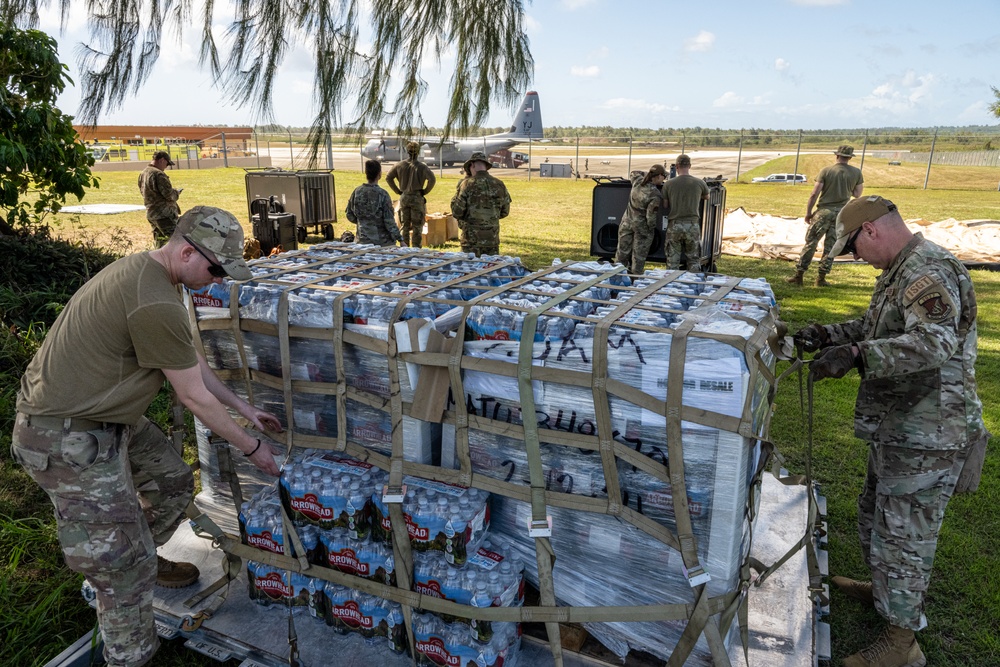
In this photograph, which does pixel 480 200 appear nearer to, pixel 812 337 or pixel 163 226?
pixel 163 226

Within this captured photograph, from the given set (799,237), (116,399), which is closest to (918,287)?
(116,399)

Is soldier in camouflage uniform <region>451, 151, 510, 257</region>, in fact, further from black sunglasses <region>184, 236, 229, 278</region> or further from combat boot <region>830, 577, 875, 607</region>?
black sunglasses <region>184, 236, 229, 278</region>

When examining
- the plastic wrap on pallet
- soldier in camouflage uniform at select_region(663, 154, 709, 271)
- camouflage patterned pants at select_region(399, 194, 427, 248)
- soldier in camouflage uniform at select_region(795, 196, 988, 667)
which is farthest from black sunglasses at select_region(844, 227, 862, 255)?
camouflage patterned pants at select_region(399, 194, 427, 248)

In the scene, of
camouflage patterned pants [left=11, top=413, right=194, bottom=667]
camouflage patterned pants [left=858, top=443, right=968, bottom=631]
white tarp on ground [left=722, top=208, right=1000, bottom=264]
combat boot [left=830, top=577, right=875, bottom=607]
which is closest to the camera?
camouflage patterned pants [left=11, top=413, right=194, bottom=667]

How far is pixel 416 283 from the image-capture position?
3.77 metres

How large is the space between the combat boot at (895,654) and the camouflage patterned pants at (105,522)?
3365 millimetres

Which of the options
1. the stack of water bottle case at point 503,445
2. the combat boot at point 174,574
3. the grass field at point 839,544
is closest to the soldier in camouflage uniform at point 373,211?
the grass field at point 839,544

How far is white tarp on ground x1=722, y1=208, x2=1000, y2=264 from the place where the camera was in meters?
12.8

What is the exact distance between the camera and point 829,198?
10.8 metres

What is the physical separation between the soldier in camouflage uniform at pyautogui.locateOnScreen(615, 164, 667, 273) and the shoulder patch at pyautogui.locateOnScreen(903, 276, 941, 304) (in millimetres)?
7060

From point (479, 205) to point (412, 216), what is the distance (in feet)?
8.57

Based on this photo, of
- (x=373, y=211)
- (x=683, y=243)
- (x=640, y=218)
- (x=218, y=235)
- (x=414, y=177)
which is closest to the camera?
(x=218, y=235)

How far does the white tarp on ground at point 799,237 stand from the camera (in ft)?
42.1

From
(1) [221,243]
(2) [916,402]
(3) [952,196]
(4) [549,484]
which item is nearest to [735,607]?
(4) [549,484]
